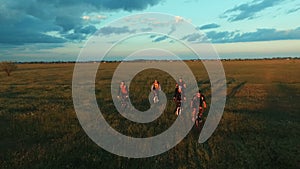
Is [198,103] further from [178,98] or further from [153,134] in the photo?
[178,98]

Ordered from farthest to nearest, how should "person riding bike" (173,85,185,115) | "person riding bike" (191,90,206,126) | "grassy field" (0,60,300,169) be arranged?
"person riding bike" (173,85,185,115) < "person riding bike" (191,90,206,126) < "grassy field" (0,60,300,169)

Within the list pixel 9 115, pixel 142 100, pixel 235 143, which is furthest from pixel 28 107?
pixel 235 143

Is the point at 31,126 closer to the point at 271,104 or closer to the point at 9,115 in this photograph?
the point at 9,115

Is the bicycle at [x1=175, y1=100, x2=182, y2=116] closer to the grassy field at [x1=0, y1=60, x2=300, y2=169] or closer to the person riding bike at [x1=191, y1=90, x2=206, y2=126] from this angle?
the grassy field at [x1=0, y1=60, x2=300, y2=169]

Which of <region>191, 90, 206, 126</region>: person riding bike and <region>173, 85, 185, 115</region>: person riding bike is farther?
<region>173, 85, 185, 115</region>: person riding bike

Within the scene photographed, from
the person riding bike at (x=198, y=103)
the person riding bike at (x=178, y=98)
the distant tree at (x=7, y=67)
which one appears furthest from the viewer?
the distant tree at (x=7, y=67)

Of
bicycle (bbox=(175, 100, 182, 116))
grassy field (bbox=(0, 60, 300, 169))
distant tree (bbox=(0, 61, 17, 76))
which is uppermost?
distant tree (bbox=(0, 61, 17, 76))

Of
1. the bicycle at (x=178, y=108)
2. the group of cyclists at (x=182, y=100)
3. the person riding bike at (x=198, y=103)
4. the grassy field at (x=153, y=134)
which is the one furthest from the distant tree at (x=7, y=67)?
the person riding bike at (x=198, y=103)

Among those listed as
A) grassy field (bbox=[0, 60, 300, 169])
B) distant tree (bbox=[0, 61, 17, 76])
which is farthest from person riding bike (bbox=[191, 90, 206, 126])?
distant tree (bbox=[0, 61, 17, 76])

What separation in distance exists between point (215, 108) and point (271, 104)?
528cm

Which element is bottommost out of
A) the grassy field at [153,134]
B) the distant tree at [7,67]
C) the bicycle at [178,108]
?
the grassy field at [153,134]

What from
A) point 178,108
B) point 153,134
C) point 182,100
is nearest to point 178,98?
point 178,108

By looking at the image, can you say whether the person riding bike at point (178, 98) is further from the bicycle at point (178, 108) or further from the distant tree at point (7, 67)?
the distant tree at point (7, 67)

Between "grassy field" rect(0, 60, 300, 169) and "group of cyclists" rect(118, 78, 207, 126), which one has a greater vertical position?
"group of cyclists" rect(118, 78, 207, 126)
